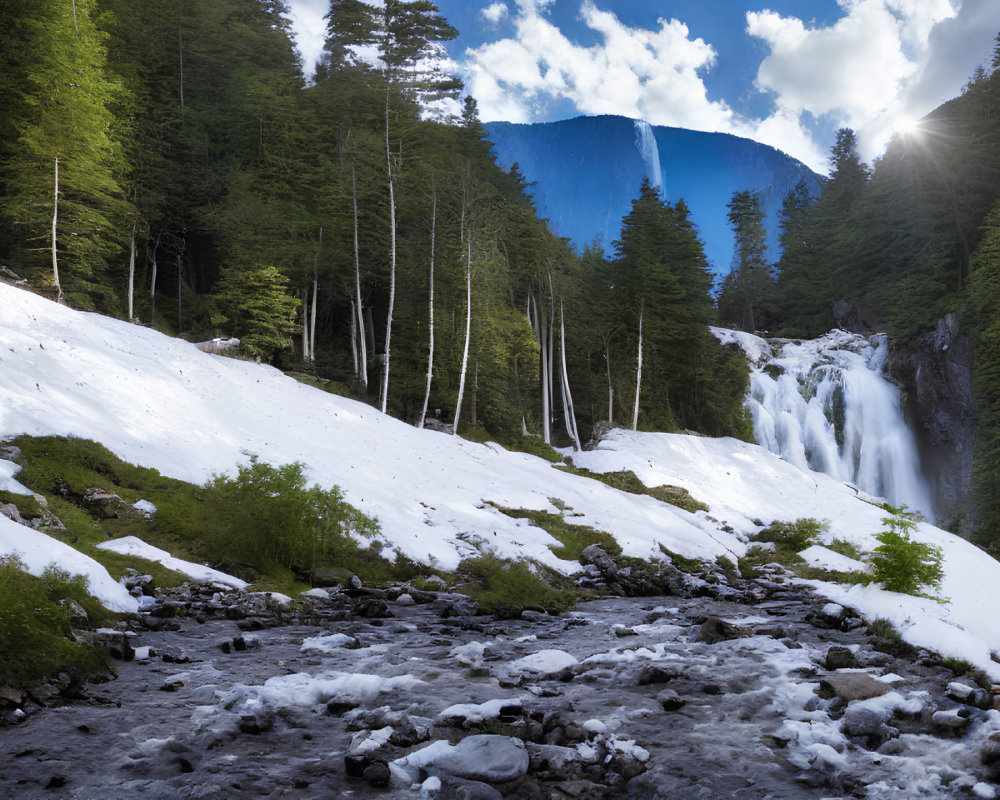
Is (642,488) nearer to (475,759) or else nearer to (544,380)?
(544,380)

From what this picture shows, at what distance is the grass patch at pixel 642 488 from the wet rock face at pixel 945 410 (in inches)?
918

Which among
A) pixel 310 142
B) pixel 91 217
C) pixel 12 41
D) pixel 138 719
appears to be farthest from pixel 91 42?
pixel 138 719

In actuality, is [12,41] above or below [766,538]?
above

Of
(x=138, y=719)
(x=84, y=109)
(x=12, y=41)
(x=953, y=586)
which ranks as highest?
(x=12, y=41)

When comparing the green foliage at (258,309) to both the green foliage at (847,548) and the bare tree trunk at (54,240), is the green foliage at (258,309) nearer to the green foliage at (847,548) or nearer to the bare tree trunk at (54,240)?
the bare tree trunk at (54,240)

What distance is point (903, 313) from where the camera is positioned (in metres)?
41.2

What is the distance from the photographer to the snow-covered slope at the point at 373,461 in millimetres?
12320

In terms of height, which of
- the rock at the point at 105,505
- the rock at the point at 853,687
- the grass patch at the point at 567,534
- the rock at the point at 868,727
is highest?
the rock at the point at 105,505

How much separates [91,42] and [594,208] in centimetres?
18414

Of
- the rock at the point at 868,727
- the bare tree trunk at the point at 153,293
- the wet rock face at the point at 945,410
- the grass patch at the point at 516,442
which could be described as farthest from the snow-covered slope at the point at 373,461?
the wet rock face at the point at 945,410

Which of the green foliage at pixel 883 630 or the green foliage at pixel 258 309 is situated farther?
the green foliage at pixel 258 309

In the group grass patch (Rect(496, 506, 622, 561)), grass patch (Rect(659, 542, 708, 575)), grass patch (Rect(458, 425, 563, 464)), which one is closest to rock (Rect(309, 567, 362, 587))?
grass patch (Rect(496, 506, 622, 561))

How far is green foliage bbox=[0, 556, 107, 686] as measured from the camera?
507cm

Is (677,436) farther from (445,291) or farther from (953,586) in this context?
(953,586)
